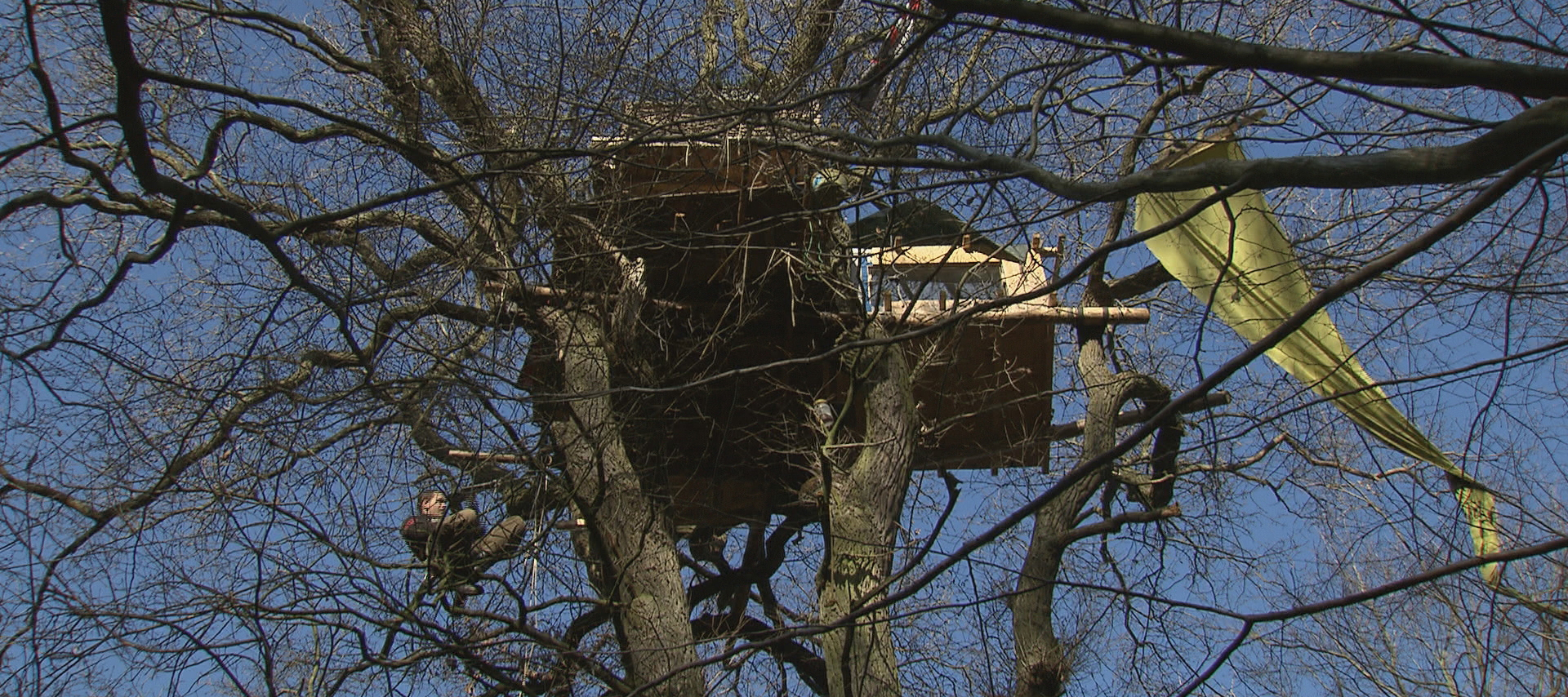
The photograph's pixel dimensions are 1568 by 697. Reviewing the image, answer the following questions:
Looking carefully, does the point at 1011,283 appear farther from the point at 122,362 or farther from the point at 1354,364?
the point at 122,362

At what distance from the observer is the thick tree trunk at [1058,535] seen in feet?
16.5

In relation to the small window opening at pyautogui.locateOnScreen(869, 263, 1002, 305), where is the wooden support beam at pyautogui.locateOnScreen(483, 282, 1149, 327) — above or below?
below

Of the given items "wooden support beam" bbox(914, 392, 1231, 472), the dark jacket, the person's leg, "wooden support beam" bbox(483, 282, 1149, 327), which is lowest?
the dark jacket

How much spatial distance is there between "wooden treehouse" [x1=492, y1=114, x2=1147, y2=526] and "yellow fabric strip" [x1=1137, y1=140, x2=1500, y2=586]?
522 mm

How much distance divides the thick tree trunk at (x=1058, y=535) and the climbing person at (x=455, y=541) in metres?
2.06

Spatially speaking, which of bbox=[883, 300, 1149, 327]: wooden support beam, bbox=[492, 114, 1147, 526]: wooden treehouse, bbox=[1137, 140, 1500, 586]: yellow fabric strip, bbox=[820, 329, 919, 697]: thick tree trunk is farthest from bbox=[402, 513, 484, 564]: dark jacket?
bbox=[1137, 140, 1500, 586]: yellow fabric strip

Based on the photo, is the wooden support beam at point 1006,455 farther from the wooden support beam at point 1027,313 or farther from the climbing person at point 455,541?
the climbing person at point 455,541

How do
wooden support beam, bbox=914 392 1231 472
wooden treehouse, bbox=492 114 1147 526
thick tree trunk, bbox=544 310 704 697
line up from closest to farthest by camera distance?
thick tree trunk, bbox=544 310 704 697
wooden treehouse, bbox=492 114 1147 526
wooden support beam, bbox=914 392 1231 472

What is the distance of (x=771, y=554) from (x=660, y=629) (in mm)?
2265

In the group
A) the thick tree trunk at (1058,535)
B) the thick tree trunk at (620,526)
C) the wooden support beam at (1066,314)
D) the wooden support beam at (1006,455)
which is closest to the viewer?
the thick tree trunk at (620,526)

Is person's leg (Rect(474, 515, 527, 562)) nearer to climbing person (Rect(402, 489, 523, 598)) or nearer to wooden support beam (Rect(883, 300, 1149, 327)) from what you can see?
climbing person (Rect(402, 489, 523, 598))

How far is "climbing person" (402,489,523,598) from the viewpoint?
439cm

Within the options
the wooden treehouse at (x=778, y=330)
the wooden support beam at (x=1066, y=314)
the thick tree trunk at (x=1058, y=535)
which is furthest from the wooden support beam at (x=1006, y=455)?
the wooden support beam at (x=1066, y=314)

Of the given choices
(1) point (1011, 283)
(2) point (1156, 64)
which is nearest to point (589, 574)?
(1) point (1011, 283)
